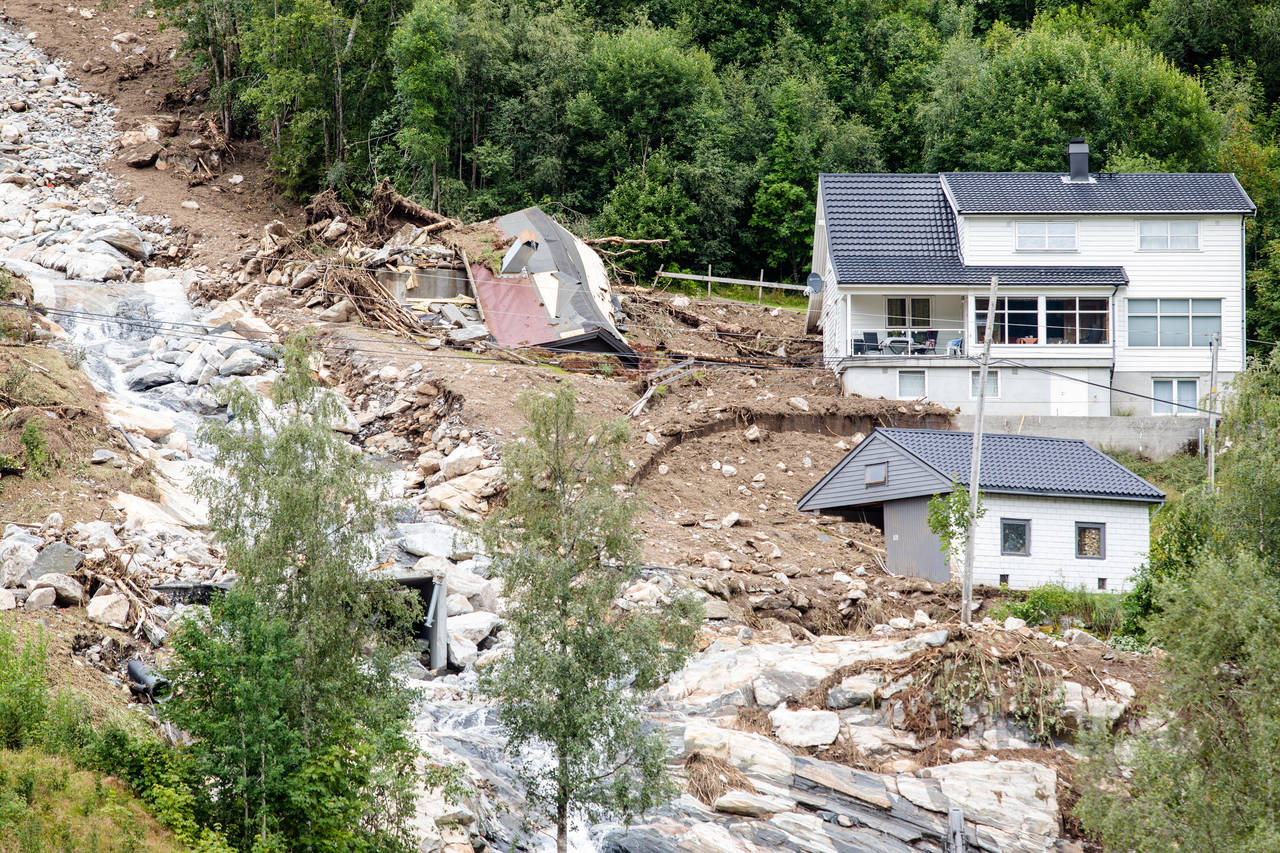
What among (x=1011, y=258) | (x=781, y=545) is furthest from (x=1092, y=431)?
(x=781, y=545)

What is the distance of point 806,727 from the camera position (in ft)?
70.6

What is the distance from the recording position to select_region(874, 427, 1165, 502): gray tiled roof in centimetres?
3022

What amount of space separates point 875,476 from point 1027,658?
396 inches

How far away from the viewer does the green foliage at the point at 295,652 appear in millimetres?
15891

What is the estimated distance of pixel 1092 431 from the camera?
127ft

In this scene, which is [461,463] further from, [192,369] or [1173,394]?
[1173,394]

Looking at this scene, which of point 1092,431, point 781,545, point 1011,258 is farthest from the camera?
point 1011,258

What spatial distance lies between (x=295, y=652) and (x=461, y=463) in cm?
1564

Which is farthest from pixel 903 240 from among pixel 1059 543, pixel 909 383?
pixel 1059 543

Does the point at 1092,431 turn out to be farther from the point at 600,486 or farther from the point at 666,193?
the point at 600,486

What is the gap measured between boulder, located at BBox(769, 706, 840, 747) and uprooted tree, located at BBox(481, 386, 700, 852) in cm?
502

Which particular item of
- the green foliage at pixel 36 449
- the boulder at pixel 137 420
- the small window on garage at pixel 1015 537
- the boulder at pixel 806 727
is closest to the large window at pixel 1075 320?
the small window on garage at pixel 1015 537

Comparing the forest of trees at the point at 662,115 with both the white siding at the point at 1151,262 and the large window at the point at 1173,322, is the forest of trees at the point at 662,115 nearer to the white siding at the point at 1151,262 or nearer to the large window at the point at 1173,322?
the white siding at the point at 1151,262

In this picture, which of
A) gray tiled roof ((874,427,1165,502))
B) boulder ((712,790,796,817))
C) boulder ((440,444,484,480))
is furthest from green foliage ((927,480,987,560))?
boulder ((440,444,484,480))
